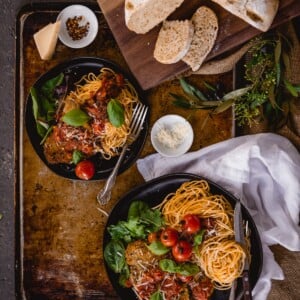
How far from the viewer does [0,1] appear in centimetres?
350

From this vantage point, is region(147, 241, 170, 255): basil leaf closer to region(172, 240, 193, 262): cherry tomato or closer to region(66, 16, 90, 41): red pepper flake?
region(172, 240, 193, 262): cherry tomato

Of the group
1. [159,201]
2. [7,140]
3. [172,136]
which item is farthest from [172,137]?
[7,140]

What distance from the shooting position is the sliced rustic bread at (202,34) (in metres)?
2.64

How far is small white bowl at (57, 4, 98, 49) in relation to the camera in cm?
295

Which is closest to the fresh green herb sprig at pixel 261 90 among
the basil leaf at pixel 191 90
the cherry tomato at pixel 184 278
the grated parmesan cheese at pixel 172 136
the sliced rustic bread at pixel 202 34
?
the basil leaf at pixel 191 90

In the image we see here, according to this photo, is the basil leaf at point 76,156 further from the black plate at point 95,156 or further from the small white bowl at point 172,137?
the small white bowl at point 172,137

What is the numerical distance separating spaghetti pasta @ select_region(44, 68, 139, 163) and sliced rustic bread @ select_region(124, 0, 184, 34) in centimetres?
30

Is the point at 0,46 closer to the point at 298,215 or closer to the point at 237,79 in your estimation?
the point at 237,79

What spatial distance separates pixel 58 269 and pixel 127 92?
3.32ft

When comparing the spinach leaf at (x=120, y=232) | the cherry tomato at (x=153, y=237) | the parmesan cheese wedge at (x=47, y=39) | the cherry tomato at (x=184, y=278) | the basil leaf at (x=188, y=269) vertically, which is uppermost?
the parmesan cheese wedge at (x=47, y=39)

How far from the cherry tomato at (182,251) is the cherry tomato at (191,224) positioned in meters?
0.07

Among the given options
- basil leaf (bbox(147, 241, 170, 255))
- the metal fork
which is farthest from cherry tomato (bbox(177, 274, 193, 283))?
the metal fork

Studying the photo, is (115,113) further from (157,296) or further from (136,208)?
(157,296)

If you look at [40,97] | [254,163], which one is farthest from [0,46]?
[254,163]
